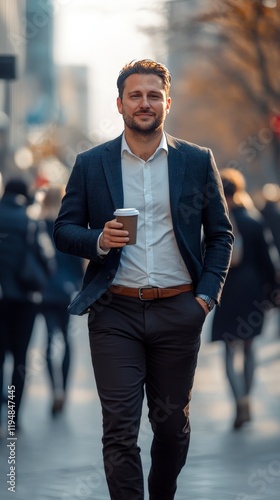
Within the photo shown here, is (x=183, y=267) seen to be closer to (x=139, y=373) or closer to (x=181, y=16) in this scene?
(x=139, y=373)

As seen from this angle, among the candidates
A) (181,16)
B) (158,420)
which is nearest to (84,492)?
(158,420)

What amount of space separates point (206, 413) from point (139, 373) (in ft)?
17.1

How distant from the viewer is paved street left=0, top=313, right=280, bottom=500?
7633 millimetres

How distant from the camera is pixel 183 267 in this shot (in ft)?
19.8

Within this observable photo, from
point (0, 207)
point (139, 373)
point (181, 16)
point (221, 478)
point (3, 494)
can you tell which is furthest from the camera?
point (181, 16)

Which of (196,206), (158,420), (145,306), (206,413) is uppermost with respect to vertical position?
(196,206)

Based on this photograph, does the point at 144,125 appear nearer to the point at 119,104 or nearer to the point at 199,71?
the point at 119,104

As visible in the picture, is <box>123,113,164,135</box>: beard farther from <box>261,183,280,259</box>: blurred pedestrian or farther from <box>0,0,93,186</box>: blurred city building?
<box>261,183,280,259</box>: blurred pedestrian

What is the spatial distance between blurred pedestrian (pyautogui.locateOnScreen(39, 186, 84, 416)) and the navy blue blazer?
5039 millimetres

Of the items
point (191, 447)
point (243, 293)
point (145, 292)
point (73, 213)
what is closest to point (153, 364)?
point (145, 292)

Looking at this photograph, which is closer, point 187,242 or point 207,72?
point 187,242

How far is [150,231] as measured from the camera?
19.5 feet

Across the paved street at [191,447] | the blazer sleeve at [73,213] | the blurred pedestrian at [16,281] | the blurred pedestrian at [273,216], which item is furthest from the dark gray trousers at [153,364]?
the blurred pedestrian at [273,216]

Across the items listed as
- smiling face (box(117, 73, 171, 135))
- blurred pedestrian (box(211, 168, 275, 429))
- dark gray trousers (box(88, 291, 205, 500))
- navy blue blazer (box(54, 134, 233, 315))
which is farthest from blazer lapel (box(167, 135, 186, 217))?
blurred pedestrian (box(211, 168, 275, 429))
